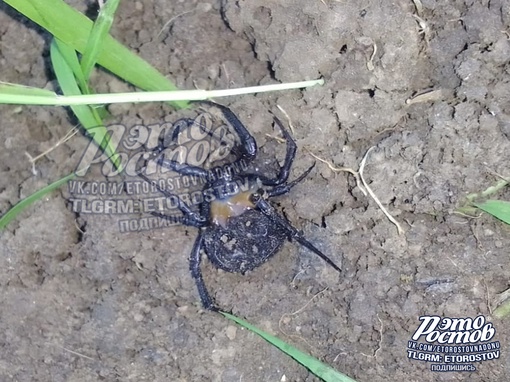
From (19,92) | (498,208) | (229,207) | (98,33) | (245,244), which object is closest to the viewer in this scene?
(19,92)

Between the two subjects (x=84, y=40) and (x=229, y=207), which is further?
(x=229, y=207)

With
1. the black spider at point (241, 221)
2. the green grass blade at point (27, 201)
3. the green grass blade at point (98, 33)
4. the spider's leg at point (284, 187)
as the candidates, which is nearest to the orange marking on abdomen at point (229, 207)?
the black spider at point (241, 221)

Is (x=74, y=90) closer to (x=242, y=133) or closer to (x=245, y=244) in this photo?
(x=242, y=133)

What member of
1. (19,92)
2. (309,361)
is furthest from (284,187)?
(19,92)

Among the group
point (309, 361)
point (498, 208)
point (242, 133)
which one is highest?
point (242, 133)

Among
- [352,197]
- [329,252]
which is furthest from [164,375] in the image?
[352,197]

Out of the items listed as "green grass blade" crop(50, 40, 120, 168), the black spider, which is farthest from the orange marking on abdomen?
"green grass blade" crop(50, 40, 120, 168)
